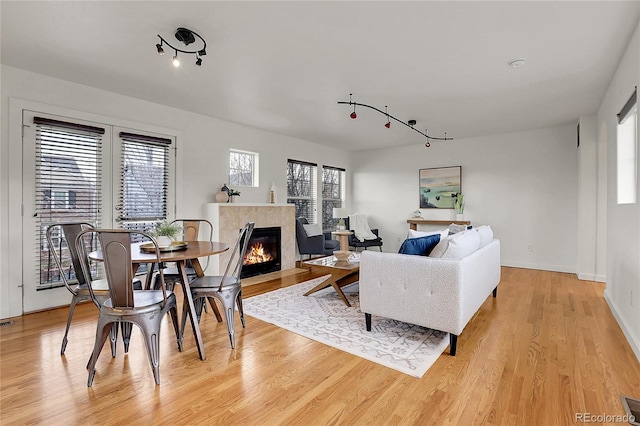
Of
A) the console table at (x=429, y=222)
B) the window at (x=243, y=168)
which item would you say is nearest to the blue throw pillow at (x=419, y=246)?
the window at (x=243, y=168)

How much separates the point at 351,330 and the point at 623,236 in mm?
2644

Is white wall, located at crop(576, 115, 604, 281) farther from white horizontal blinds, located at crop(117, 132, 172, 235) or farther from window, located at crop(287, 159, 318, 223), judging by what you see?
white horizontal blinds, located at crop(117, 132, 172, 235)

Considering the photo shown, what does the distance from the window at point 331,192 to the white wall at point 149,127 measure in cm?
53

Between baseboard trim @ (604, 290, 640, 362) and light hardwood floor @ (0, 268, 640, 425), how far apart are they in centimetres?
5

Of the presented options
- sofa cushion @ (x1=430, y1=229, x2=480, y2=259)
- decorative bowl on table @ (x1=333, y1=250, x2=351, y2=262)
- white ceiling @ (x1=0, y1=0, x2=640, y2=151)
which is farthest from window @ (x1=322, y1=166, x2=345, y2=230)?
sofa cushion @ (x1=430, y1=229, x2=480, y2=259)

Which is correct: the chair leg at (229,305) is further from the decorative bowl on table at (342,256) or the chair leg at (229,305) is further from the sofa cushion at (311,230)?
the sofa cushion at (311,230)

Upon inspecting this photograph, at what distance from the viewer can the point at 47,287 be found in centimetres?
351

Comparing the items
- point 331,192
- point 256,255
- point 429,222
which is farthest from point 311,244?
point 429,222

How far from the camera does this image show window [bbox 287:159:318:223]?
653 centimetres

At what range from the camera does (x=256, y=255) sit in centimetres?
532

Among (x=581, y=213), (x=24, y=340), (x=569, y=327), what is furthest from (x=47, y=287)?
(x=581, y=213)

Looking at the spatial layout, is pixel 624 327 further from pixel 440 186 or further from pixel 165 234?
pixel 440 186

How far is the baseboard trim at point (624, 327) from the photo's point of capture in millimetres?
2438

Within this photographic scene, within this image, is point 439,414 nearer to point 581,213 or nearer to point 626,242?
point 626,242
